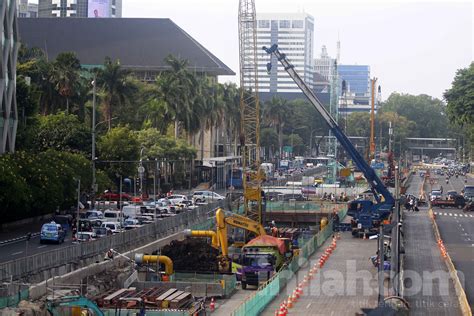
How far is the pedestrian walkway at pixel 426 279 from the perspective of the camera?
45.8m

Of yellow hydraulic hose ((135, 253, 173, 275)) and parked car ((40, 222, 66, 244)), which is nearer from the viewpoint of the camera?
yellow hydraulic hose ((135, 253, 173, 275))

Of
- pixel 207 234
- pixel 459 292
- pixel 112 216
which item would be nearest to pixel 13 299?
pixel 459 292

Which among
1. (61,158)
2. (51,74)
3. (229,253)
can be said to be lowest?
(229,253)

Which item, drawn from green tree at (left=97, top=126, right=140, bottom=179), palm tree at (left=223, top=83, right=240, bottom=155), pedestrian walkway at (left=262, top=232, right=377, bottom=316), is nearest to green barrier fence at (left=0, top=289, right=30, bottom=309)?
pedestrian walkway at (left=262, top=232, right=377, bottom=316)

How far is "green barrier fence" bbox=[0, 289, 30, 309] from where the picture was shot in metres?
42.9

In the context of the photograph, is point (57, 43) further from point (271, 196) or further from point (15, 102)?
point (15, 102)

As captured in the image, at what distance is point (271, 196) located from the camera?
4759 inches

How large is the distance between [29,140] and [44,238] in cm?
3305

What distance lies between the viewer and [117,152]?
10294cm

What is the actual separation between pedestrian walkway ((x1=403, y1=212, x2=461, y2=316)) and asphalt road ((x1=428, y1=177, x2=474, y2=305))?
101 centimetres

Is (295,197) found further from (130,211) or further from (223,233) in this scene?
(223,233)

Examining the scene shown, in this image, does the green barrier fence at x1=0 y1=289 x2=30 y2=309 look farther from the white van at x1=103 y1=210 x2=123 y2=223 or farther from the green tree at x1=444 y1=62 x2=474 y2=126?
the green tree at x1=444 y1=62 x2=474 y2=126

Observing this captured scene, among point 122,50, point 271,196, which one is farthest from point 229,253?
point 122,50

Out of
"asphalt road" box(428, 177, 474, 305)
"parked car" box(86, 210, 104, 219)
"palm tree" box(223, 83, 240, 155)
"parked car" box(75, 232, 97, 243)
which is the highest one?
"palm tree" box(223, 83, 240, 155)
